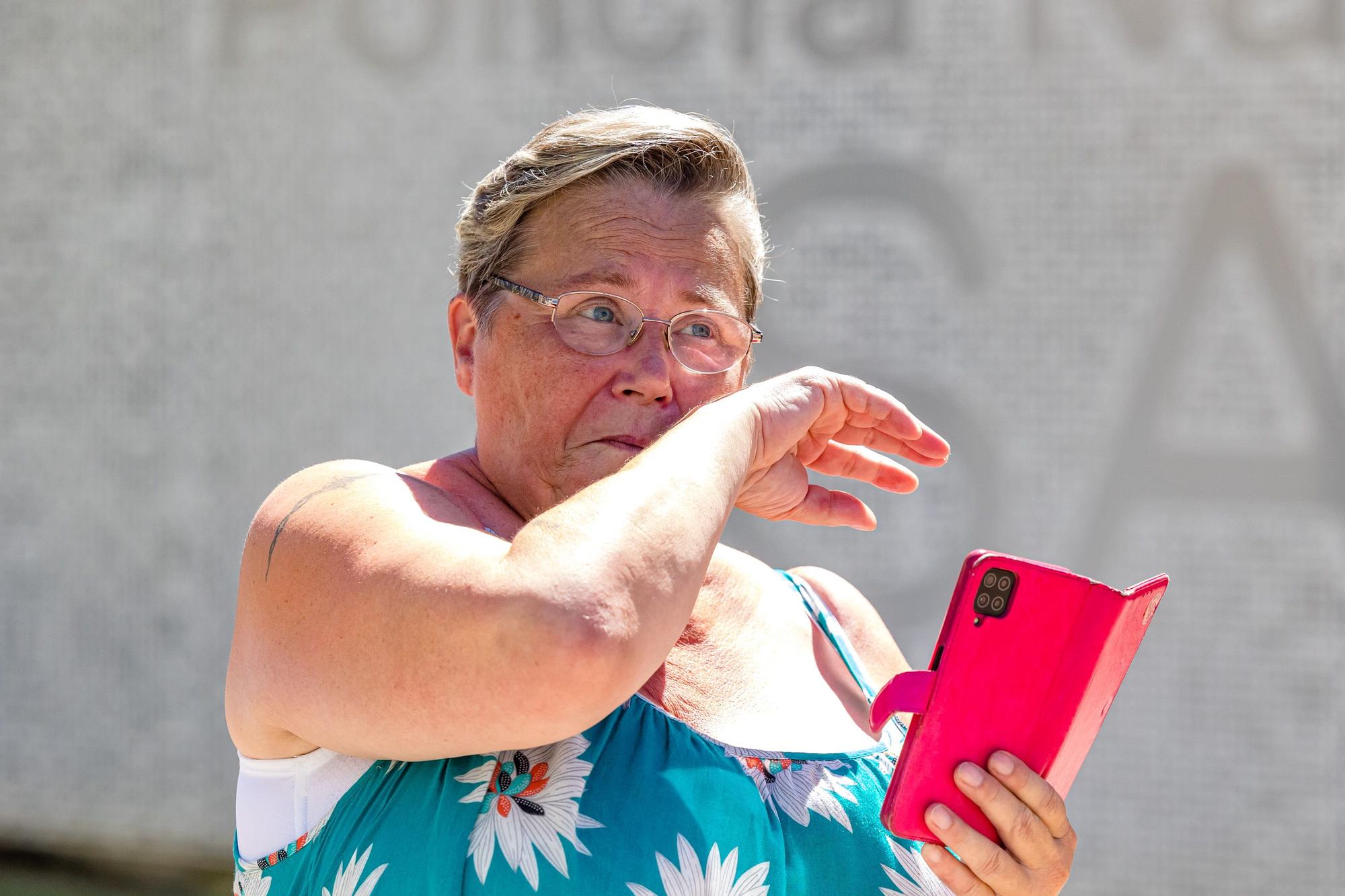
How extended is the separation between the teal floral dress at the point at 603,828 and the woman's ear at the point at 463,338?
25.4 inches

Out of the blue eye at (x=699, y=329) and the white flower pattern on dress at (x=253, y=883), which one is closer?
the white flower pattern on dress at (x=253, y=883)

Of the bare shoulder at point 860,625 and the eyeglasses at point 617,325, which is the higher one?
the eyeglasses at point 617,325

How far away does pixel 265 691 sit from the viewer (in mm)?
1200

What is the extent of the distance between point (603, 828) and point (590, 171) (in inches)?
35.2

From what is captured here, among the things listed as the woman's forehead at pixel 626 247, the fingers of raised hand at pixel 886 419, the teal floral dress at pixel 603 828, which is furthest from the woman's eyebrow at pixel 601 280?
the teal floral dress at pixel 603 828

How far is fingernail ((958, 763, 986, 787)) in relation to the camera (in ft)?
3.82

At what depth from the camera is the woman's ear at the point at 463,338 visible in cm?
169

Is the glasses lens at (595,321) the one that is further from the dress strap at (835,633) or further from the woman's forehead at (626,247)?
the dress strap at (835,633)

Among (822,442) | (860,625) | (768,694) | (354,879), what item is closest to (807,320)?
(860,625)

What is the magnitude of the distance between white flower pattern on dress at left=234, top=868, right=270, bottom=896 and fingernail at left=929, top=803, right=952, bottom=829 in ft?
2.61

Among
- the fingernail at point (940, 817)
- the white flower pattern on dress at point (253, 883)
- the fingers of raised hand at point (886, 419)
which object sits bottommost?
the white flower pattern on dress at point (253, 883)

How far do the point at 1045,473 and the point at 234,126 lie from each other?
3.10 m

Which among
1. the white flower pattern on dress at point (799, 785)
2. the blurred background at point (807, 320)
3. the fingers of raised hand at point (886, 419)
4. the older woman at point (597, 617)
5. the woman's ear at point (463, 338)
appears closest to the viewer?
the older woman at point (597, 617)

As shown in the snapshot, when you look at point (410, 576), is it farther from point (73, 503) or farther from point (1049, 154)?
point (73, 503)
